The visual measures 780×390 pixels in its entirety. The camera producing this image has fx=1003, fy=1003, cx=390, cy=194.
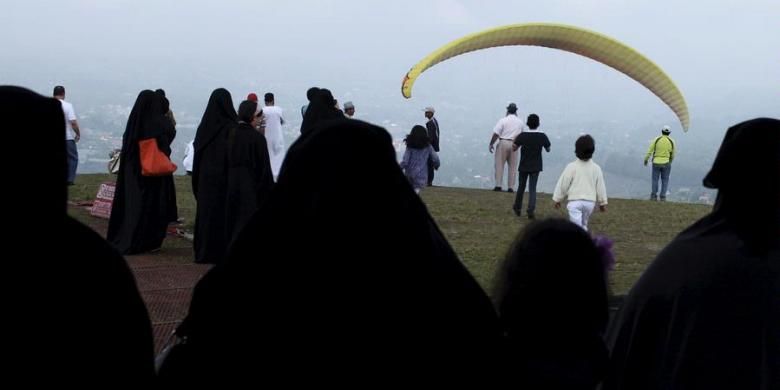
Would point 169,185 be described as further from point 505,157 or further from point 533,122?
point 505,157

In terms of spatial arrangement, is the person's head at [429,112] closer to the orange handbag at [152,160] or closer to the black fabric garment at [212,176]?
the orange handbag at [152,160]

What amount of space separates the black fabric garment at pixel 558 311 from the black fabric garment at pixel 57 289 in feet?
3.76

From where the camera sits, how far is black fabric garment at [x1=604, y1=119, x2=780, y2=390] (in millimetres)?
3867

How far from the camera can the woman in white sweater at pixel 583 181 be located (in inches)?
398

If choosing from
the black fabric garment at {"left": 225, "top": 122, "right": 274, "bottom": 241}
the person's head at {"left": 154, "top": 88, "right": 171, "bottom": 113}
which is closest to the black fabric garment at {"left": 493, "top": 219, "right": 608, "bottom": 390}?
the black fabric garment at {"left": 225, "top": 122, "right": 274, "bottom": 241}

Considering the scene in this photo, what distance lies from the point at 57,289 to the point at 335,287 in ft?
2.45

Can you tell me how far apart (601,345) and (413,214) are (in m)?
0.77

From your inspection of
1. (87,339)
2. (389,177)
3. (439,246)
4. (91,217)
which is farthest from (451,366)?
(91,217)

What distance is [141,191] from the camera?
10141 mm

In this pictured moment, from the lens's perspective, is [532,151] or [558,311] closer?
[558,311]

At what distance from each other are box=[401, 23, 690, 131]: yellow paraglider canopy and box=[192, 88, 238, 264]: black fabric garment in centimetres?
1018

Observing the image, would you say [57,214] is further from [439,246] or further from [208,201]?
[208,201]

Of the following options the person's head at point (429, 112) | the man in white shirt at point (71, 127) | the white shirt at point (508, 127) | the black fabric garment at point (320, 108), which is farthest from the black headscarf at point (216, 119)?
the white shirt at point (508, 127)

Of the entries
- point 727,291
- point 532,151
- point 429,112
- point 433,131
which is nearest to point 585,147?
point 532,151
